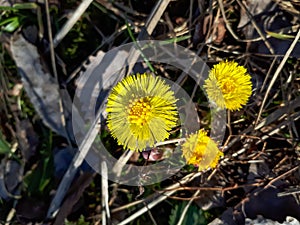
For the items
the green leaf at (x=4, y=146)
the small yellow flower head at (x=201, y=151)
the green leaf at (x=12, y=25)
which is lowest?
the green leaf at (x=4, y=146)

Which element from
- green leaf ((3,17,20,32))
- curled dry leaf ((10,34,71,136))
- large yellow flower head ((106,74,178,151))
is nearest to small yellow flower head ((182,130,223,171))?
large yellow flower head ((106,74,178,151))

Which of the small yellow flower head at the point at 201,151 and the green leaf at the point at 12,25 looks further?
the green leaf at the point at 12,25

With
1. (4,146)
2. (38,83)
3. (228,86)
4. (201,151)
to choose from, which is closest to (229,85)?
(228,86)

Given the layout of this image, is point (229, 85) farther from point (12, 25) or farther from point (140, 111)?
point (12, 25)

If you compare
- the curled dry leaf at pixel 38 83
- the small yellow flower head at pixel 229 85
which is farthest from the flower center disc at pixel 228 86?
the curled dry leaf at pixel 38 83

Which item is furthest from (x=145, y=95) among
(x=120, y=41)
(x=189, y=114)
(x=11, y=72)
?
(x=11, y=72)

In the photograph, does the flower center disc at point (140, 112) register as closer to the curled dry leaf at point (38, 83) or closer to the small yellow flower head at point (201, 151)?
the small yellow flower head at point (201, 151)

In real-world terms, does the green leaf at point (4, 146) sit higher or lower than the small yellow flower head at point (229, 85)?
lower
